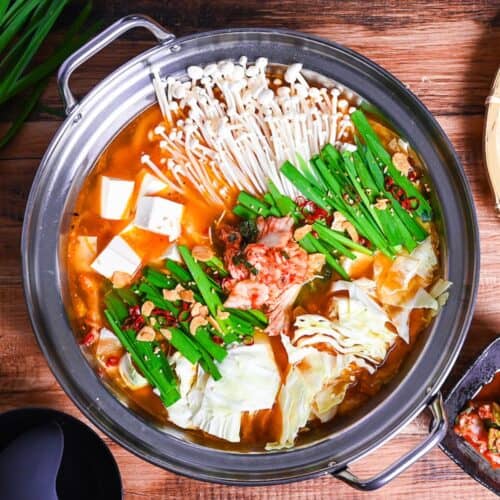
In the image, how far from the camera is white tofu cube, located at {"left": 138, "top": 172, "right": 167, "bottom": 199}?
257cm

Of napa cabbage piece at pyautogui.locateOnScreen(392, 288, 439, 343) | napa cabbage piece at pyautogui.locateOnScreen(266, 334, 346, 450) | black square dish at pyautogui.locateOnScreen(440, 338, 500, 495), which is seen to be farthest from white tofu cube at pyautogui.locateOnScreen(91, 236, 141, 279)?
black square dish at pyautogui.locateOnScreen(440, 338, 500, 495)

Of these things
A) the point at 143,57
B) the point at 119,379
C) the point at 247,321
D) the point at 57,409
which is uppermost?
the point at 143,57

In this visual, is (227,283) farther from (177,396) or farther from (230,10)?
(230,10)

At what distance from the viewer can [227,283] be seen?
2529 millimetres

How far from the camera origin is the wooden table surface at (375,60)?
8.98 ft

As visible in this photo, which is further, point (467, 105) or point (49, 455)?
point (467, 105)

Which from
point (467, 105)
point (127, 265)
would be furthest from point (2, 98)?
point (467, 105)

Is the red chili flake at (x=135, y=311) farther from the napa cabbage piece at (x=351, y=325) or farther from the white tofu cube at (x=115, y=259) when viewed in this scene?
the napa cabbage piece at (x=351, y=325)

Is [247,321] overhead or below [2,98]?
below

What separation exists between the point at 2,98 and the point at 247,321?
3.86 feet

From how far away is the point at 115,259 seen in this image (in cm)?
255

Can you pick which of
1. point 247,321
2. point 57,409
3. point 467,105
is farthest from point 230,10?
point 57,409

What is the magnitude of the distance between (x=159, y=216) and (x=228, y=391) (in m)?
0.65

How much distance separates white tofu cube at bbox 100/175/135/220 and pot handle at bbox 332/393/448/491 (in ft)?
3.86
